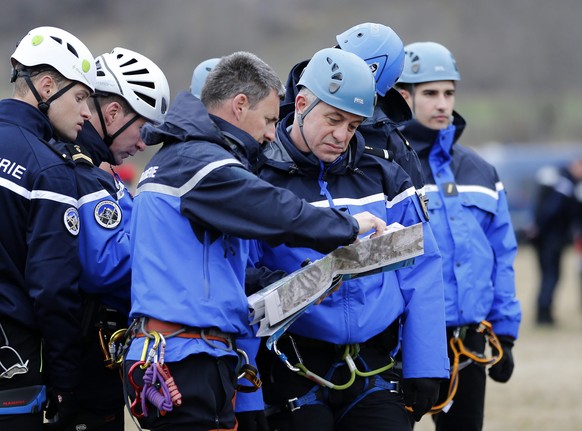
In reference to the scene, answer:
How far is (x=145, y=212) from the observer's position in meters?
4.70

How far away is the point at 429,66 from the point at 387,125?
1.20 metres

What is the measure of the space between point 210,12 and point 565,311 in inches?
970

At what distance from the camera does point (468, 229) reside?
21.5 ft

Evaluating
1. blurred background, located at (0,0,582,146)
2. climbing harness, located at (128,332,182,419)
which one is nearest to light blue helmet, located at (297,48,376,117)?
climbing harness, located at (128,332,182,419)

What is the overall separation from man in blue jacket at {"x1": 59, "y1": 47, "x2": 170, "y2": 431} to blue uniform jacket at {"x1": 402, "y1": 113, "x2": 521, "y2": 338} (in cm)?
176

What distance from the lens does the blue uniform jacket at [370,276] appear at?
5.20m

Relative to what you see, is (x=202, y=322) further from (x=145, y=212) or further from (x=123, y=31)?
(x=123, y=31)

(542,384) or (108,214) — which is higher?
(108,214)

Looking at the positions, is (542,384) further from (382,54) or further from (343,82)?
(343,82)

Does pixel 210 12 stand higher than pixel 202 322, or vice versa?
pixel 210 12

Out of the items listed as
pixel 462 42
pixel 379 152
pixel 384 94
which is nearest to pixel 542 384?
pixel 384 94

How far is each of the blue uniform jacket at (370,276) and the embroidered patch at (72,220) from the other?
0.91 meters

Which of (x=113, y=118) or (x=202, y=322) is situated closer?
(x=202, y=322)

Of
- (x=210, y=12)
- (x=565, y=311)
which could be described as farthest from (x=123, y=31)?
(x=565, y=311)
